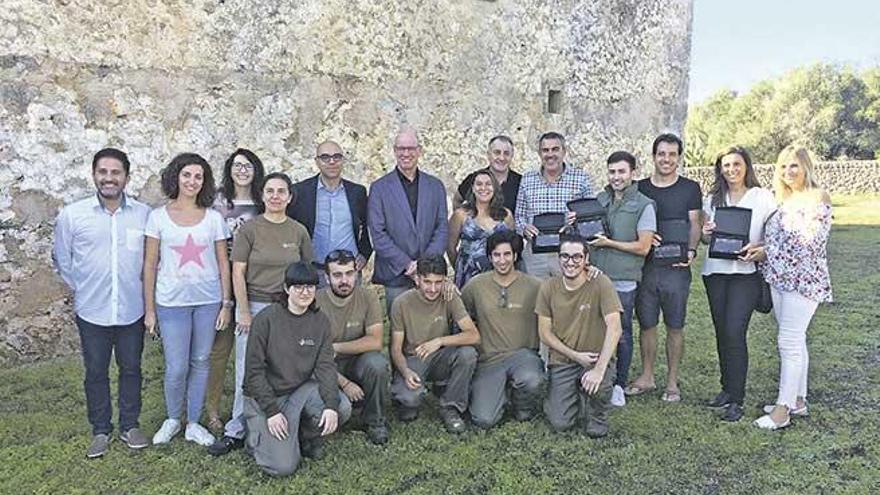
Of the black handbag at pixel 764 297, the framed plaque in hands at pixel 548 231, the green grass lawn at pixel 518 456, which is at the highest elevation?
the framed plaque in hands at pixel 548 231

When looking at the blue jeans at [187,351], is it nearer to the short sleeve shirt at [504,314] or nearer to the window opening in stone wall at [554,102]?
the short sleeve shirt at [504,314]

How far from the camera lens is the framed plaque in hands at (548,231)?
4910mm

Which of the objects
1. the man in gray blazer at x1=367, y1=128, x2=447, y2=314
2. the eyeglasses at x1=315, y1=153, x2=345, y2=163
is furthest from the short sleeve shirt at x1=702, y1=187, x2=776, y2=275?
the eyeglasses at x1=315, y1=153, x2=345, y2=163

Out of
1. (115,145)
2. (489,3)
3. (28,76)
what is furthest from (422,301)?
(489,3)

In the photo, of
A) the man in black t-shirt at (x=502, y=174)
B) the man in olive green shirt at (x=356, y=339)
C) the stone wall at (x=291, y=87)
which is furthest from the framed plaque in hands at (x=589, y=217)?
the stone wall at (x=291, y=87)

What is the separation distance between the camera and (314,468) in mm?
3938

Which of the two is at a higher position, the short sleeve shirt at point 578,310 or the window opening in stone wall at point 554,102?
the window opening in stone wall at point 554,102

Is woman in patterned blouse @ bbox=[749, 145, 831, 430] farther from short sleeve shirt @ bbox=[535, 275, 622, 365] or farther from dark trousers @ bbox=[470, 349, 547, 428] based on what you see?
dark trousers @ bbox=[470, 349, 547, 428]

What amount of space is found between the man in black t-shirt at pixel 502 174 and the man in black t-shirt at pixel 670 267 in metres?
0.87

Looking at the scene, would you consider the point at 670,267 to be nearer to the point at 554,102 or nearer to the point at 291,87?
the point at 291,87

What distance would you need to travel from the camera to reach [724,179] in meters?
4.74

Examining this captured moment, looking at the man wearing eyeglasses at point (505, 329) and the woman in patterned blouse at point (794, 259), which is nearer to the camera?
the woman in patterned blouse at point (794, 259)

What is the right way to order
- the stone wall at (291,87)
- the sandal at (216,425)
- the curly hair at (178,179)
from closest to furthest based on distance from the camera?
the curly hair at (178,179), the sandal at (216,425), the stone wall at (291,87)

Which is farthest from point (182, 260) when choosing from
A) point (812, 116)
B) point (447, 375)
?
point (812, 116)
